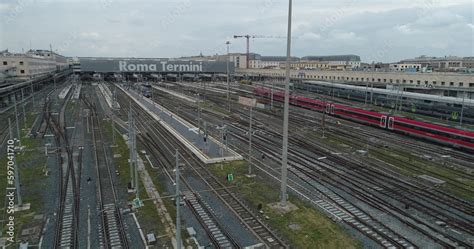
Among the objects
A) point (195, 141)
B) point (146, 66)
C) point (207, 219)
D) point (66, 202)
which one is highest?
point (146, 66)

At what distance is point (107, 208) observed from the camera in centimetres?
2130

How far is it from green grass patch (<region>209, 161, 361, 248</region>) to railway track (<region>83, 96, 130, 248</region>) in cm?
804

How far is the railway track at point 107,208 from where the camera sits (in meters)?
17.7

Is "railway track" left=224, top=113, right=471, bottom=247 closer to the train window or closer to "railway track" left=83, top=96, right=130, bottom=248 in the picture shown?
the train window

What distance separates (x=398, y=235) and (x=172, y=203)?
44.6 feet

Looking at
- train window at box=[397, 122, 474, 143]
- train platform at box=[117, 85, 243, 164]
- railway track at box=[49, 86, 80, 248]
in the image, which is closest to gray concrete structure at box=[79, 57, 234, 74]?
train platform at box=[117, 85, 243, 164]

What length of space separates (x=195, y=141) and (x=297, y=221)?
69.2 feet

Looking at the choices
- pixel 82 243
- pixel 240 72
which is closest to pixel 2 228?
pixel 82 243

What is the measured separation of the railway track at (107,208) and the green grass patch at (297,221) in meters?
8.04

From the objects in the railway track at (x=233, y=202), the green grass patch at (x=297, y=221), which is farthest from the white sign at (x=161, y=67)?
the green grass patch at (x=297, y=221)

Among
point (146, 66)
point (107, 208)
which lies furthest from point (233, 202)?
point (146, 66)

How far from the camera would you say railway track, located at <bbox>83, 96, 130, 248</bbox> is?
17672 mm

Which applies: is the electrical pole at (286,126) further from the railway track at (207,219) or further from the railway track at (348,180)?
the railway track at (348,180)

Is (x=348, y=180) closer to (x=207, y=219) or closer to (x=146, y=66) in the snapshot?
(x=207, y=219)
